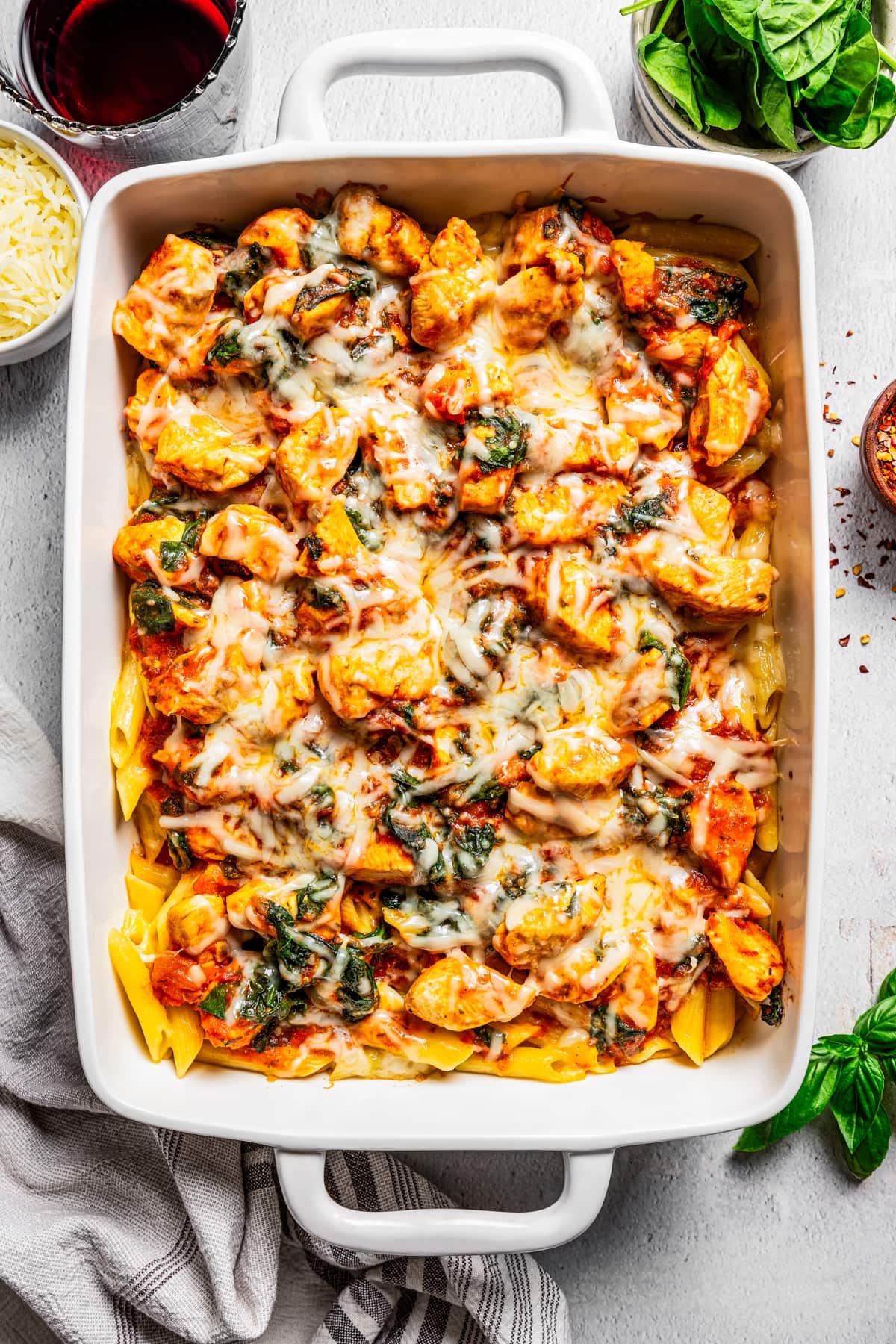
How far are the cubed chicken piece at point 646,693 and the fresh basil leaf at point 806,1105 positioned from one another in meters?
1.07

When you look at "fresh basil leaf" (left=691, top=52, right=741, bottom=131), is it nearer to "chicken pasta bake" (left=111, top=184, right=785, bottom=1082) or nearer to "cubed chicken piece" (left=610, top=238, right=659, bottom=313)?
"chicken pasta bake" (left=111, top=184, right=785, bottom=1082)

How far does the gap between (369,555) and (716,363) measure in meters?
0.92

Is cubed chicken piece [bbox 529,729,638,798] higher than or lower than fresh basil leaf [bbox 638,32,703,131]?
lower

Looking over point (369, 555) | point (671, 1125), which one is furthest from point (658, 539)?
point (671, 1125)

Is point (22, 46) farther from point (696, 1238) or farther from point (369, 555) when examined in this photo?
point (696, 1238)

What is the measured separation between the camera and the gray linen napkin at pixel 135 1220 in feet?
9.36

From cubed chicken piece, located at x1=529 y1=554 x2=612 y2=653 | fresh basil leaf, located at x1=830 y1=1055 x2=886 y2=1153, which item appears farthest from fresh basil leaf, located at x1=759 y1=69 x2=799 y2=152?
fresh basil leaf, located at x1=830 y1=1055 x2=886 y2=1153

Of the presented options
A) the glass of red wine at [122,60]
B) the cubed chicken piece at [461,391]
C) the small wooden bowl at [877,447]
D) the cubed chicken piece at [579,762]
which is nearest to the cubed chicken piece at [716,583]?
the cubed chicken piece at [579,762]

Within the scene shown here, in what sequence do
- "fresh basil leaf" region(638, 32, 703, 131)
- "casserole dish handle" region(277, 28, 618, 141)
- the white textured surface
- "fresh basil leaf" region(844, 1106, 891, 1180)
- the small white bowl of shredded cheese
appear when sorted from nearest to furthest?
"casserole dish handle" region(277, 28, 618, 141), "fresh basil leaf" region(638, 32, 703, 131), the small white bowl of shredded cheese, "fresh basil leaf" region(844, 1106, 891, 1180), the white textured surface

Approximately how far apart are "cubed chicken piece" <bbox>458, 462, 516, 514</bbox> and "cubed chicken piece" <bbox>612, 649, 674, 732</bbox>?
496mm

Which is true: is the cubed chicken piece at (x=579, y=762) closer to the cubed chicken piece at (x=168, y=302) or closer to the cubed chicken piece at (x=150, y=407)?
the cubed chicken piece at (x=150, y=407)

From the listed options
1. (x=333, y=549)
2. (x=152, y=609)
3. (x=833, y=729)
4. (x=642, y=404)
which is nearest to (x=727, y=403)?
(x=642, y=404)

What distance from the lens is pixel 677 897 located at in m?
2.56

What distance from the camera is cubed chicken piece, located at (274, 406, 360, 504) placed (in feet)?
8.11
